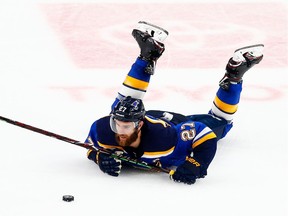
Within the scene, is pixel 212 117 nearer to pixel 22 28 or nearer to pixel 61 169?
pixel 61 169

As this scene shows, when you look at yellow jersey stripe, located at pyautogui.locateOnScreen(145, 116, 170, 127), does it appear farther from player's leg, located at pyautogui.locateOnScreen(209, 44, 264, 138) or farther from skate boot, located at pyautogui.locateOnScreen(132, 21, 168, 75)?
player's leg, located at pyautogui.locateOnScreen(209, 44, 264, 138)

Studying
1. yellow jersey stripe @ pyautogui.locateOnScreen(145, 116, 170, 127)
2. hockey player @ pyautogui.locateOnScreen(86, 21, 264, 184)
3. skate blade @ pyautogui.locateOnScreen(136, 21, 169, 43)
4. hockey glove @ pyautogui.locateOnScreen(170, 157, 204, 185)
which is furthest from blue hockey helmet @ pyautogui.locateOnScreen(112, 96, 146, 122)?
skate blade @ pyautogui.locateOnScreen(136, 21, 169, 43)

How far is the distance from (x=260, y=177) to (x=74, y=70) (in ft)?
7.54

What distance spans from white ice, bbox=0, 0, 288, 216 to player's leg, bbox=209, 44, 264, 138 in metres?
0.18

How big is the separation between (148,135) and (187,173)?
299 mm

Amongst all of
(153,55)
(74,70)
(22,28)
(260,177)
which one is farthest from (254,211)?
(22,28)

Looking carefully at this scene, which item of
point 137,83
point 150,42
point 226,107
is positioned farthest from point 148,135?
point 226,107

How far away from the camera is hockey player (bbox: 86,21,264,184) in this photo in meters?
4.75

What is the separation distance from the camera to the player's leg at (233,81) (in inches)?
214

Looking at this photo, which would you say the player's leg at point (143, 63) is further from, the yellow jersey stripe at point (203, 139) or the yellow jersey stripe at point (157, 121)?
the yellow jersey stripe at point (203, 139)

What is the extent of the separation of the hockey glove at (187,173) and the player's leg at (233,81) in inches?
29.4

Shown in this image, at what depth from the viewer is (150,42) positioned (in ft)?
17.2

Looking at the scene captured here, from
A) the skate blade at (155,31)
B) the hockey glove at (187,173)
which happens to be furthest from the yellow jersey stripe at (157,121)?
the skate blade at (155,31)

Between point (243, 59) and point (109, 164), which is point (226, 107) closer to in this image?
point (243, 59)
